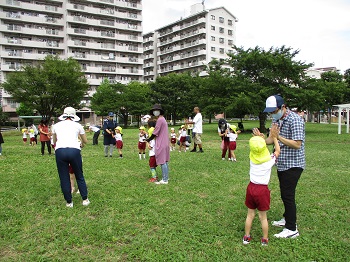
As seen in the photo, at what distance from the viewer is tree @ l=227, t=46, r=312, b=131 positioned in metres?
22.0

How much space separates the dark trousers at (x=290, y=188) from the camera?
11.9 feet

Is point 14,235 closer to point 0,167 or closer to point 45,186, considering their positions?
point 45,186

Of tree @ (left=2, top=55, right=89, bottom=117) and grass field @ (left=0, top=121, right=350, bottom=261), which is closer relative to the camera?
grass field @ (left=0, top=121, right=350, bottom=261)

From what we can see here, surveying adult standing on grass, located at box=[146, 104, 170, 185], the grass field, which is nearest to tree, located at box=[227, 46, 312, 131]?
the grass field

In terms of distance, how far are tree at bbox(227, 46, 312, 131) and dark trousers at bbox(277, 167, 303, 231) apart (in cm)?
1871

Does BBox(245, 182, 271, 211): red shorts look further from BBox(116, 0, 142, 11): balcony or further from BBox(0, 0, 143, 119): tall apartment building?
BBox(116, 0, 142, 11): balcony

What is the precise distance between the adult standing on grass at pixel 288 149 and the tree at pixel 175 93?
37.0m

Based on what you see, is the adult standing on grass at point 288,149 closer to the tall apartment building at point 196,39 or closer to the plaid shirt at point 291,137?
the plaid shirt at point 291,137

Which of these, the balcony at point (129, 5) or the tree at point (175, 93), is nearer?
the tree at point (175, 93)


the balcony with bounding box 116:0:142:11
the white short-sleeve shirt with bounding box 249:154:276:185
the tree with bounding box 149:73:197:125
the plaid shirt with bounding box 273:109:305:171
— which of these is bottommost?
the white short-sleeve shirt with bounding box 249:154:276:185

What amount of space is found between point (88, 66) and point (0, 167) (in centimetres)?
4934

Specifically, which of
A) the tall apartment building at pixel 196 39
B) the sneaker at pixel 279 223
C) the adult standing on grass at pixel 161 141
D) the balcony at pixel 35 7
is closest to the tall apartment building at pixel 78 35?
the balcony at pixel 35 7

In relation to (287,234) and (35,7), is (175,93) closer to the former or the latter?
(35,7)

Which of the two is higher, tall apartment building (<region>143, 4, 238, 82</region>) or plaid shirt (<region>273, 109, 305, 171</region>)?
tall apartment building (<region>143, 4, 238, 82</region>)
